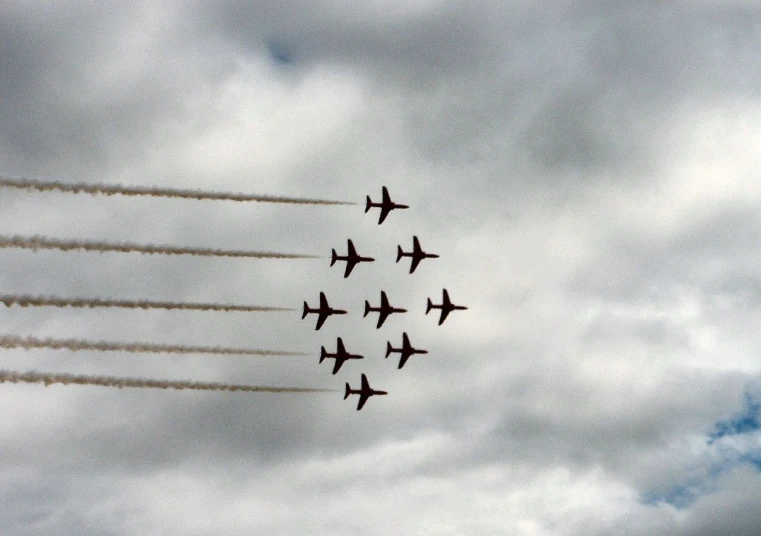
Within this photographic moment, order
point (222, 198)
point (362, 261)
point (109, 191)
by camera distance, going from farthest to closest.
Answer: point (362, 261), point (222, 198), point (109, 191)

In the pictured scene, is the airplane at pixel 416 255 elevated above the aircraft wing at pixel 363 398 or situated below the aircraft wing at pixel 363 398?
above

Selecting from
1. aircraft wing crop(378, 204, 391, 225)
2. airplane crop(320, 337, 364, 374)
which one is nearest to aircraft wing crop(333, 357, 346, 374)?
airplane crop(320, 337, 364, 374)

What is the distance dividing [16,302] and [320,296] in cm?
5498

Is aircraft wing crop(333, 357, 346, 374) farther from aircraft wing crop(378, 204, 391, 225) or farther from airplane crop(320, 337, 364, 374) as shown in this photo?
aircraft wing crop(378, 204, 391, 225)

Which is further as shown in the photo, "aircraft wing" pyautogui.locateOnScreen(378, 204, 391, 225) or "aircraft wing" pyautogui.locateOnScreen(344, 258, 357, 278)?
"aircraft wing" pyautogui.locateOnScreen(378, 204, 391, 225)

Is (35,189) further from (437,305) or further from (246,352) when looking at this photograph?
(437,305)

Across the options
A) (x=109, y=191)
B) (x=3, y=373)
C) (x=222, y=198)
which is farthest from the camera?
(x=222, y=198)

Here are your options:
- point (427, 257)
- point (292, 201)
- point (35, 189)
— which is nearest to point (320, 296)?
point (427, 257)

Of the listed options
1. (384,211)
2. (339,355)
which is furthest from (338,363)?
(384,211)

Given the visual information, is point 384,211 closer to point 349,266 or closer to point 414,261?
point 349,266

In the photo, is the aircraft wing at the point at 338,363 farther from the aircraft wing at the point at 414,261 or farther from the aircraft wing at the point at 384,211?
the aircraft wing at the point at 384,211

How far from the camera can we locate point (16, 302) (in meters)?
83.4

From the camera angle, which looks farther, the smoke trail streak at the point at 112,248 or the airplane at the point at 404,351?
the airplane at the point at 404,351

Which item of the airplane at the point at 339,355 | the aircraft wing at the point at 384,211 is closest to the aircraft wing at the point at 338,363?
the airplane at the point at 339,355
